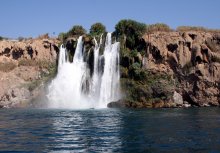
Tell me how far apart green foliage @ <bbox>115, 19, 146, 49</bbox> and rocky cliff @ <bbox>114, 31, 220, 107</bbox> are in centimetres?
80

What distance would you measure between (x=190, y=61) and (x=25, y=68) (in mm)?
31903

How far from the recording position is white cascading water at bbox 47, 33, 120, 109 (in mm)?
63100

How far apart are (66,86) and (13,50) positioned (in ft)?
58.5

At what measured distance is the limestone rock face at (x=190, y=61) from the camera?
61875mm

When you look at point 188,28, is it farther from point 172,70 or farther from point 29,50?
point 29,50

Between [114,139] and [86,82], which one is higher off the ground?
[86,82]

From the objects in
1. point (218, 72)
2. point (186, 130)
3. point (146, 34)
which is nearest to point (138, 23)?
point (146, 34)

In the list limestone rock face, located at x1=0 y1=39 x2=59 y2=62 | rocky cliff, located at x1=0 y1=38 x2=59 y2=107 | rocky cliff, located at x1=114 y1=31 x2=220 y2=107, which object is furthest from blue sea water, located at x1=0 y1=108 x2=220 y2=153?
limestone rock face, located at x1=0 y1=39 x2=59 y2=62

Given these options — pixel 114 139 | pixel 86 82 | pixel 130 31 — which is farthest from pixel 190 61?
pixel 114 139

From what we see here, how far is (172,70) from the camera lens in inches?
2557

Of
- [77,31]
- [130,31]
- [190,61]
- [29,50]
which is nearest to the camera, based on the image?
[190,61]

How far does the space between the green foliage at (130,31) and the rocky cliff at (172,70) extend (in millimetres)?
804

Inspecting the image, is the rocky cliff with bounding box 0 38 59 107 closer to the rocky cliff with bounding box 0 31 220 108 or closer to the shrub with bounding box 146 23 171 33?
the rocky cliff with bounding box 0 31 220 108

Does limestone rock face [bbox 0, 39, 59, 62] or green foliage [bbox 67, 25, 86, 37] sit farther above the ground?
green foliage [bbox 67, 25, 86, 37]
